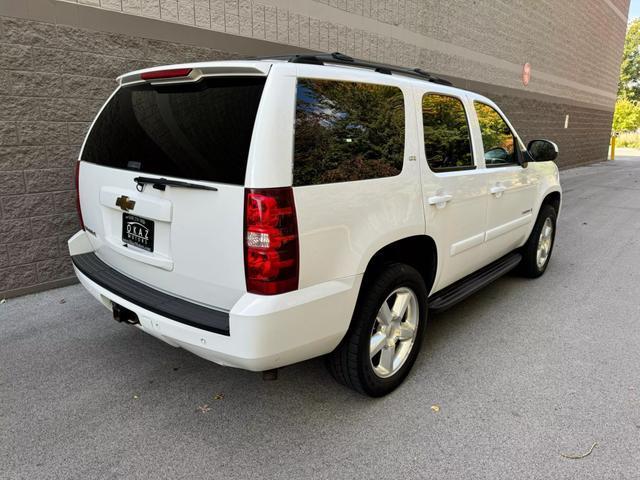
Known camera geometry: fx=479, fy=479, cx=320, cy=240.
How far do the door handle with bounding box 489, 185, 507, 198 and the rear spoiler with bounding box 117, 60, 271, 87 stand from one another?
2383 millimetres

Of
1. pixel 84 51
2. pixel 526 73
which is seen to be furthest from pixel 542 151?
pixel 526 73

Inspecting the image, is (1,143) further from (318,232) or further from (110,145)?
(318,232)

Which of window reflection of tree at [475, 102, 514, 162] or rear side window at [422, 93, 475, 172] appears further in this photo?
window reflection of tree at [475, 102, 514, 162]

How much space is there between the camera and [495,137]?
4238 mm

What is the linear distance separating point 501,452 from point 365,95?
2.07m

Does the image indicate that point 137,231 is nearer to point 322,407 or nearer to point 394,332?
point 322,407

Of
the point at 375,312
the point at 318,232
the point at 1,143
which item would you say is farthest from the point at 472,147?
the point at 1,143

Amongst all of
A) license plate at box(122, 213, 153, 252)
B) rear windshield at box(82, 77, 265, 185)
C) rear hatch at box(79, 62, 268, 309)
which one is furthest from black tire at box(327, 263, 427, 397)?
license plate at box(122, 213, 153, 252)

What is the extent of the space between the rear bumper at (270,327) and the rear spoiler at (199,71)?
3.48 feet

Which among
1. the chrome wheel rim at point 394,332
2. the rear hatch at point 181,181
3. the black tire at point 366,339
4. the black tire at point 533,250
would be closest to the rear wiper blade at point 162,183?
the rear hatch at point 181,181

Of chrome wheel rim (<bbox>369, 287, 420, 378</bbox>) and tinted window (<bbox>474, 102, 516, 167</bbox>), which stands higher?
tinted window (<bbox>474, 102, 516, 167</bbox>)

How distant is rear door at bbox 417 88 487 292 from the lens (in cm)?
317

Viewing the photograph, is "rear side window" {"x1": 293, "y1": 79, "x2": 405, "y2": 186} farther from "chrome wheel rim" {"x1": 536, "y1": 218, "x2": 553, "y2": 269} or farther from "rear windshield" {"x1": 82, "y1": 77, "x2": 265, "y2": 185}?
"chrome wheel rim" {"x1": 536, "y1": 218, "x2": 553, "y2": 269}

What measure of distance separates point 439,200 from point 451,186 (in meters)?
0.23
